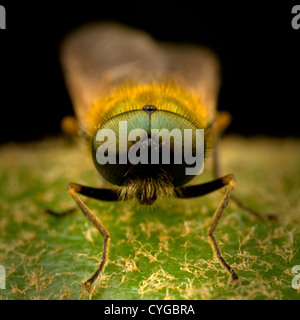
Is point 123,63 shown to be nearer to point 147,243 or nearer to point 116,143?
point 116,143

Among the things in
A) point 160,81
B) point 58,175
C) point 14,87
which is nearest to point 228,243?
point 160,81

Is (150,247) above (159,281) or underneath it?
above

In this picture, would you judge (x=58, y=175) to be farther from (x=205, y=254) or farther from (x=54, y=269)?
(x=205, y=254)

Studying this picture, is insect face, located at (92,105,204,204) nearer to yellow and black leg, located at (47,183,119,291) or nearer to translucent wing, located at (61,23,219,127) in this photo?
yellow and black leg, located at (47,183,119,291)

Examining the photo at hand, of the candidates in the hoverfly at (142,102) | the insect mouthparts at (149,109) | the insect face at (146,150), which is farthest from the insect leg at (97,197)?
the insect mouthparts at (149,109)

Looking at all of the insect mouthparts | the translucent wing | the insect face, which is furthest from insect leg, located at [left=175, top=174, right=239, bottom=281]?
the translucent wing
